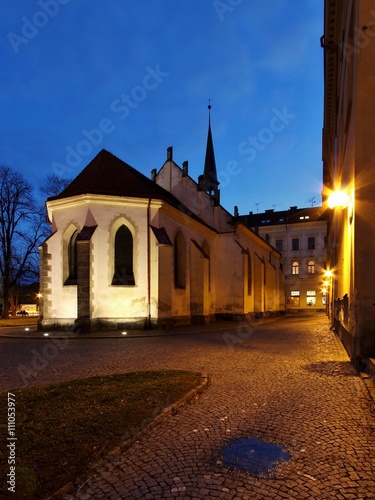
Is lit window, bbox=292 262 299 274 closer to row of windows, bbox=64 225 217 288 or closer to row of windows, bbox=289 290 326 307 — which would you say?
row of windows, bbox=289 290 326 307

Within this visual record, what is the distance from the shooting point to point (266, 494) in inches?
118

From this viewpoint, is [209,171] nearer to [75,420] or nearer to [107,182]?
[107,182]

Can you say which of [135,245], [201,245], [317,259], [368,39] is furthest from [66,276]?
[317,259]

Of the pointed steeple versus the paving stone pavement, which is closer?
the paving stone pavement

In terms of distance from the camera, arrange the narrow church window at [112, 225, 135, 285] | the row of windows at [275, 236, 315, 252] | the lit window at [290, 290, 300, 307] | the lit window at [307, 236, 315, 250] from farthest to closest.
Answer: the row of windows at [275, 236, 315, 252] → the lit window at [307, 236, 315, 250] → the lit window at [290, 290, 300, 307] → the narrow church window at [112, 225, 135, 285]

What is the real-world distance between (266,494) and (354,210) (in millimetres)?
6592

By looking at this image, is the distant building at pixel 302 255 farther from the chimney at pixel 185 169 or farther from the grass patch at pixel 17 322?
the grass patch at pixel 17 322

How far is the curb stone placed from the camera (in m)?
2.97

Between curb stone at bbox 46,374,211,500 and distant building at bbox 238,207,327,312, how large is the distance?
44834 mm

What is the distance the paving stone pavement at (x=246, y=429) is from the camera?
312 centimetres

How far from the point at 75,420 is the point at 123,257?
14.1 m

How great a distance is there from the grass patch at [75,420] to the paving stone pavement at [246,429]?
24 centimetres

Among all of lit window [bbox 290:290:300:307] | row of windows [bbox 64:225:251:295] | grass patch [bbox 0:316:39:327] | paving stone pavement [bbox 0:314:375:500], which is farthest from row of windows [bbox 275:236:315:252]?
paving stone pavement [bbox 0:314:375:500]

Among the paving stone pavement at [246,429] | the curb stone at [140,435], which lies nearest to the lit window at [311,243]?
the paving stone pavement at [246,429]
